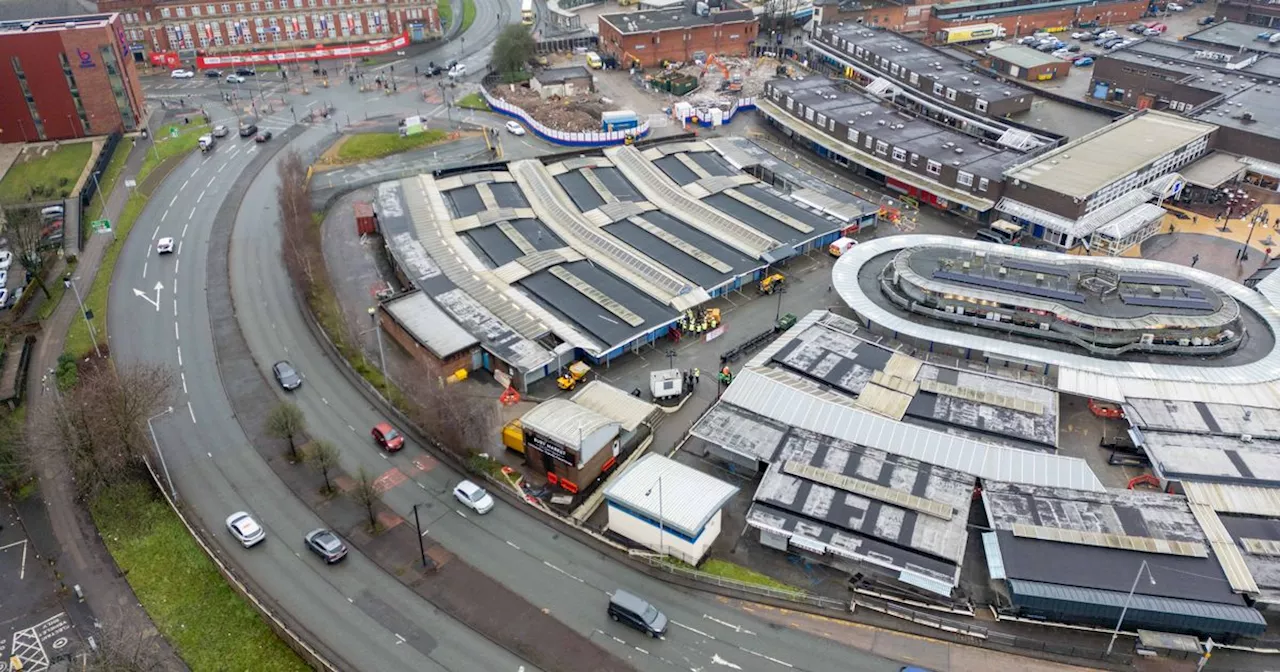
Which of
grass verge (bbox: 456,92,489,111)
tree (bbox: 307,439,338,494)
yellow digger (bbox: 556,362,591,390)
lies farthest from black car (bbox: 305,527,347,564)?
grass verge (bbox: 456,92,489,111)

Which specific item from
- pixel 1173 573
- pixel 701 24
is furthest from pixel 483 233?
pixel 701 24

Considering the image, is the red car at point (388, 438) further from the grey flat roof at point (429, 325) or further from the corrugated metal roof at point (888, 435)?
the corrugated metal roof at point (888, 435)

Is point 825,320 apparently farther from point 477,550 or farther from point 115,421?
point 115,421

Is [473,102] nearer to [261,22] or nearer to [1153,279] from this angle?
[261,22]

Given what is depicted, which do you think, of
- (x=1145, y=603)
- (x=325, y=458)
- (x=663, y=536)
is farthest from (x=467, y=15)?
(x=1145, y=603)

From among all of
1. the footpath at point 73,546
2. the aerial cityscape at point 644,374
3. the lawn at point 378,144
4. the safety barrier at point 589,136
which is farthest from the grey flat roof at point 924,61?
the footpath at point 73,546

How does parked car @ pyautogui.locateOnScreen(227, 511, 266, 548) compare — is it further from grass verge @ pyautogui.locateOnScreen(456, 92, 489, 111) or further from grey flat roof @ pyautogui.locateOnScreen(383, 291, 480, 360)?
grass verge @ pyautogui.locateOnScreen(456, 92, 489, 111)
